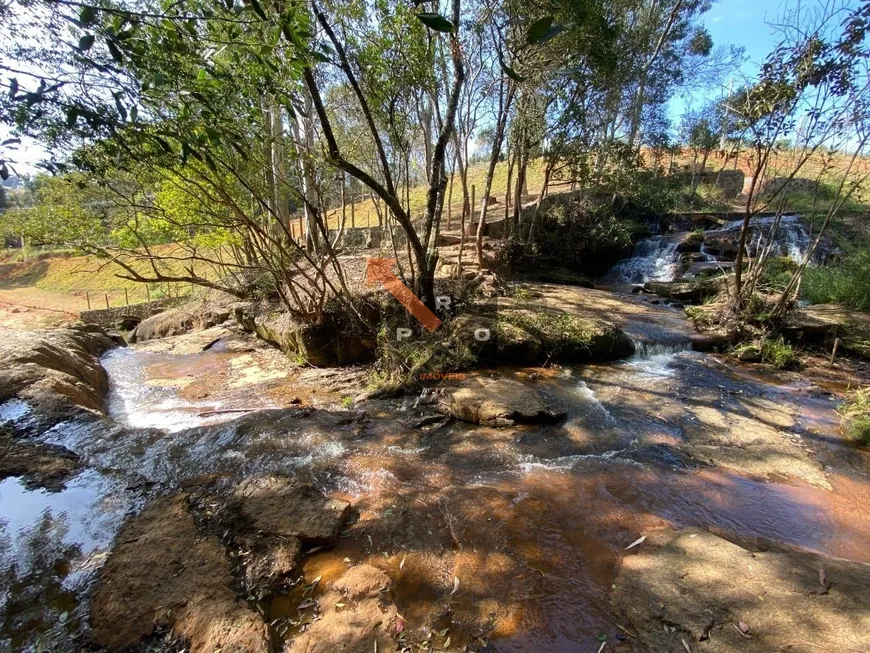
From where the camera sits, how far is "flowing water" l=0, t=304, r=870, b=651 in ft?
8.81

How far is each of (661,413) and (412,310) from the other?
14.3 feet

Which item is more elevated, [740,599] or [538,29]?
[538,29]

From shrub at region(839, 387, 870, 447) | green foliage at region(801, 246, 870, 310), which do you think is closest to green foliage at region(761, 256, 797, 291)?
green foliage at region(801, 246, 870, 310)

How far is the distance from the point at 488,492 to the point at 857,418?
5029mm

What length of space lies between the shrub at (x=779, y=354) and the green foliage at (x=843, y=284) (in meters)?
2.71

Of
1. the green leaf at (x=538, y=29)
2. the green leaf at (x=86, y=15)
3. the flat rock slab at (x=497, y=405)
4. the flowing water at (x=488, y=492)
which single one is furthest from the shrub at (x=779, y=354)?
the green leaf at (x=86, y=15)

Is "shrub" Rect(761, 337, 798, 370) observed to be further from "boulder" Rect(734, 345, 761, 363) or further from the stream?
the stream

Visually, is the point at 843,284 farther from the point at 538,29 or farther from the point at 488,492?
the point at 538,29

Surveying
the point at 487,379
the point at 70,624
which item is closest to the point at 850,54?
the point at 487,379

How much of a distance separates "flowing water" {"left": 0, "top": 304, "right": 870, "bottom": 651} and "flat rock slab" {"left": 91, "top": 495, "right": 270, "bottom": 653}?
0.17 meters

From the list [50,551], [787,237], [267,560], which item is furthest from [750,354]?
[787,237]

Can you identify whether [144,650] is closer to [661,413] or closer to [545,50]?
[661,413]

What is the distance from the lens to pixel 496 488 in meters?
3.98

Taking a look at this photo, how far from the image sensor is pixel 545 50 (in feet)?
30.4
